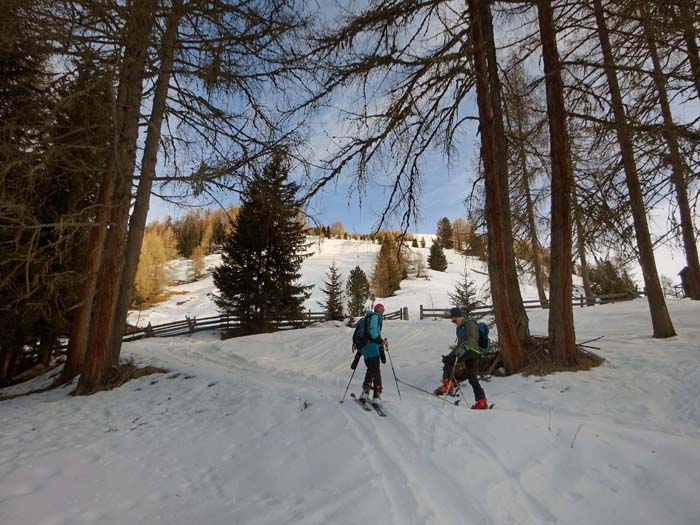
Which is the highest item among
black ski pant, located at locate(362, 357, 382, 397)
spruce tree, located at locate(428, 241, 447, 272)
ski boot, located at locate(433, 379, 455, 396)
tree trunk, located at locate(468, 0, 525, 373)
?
spruce tree, located at locate(428, 241, 447, 272)

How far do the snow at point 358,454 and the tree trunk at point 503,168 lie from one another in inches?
54.7

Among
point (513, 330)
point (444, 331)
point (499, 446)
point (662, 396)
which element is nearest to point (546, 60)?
point (513, 330)

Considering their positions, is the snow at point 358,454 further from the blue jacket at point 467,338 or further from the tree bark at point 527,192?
the tree bark at point 527,192

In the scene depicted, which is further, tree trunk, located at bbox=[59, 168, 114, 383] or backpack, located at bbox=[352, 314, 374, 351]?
tree trunk, located at bbox=[59, 168, 114, 383]

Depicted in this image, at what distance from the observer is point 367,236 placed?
6.95 m

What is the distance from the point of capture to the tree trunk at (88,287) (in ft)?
28.3

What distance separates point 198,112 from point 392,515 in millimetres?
6876

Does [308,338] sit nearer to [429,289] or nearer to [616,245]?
[616,245]

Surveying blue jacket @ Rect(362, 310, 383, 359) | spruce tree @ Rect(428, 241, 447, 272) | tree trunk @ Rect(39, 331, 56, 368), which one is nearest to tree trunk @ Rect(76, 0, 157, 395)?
tree trunk @ Rect(39, 331, 56, 368)

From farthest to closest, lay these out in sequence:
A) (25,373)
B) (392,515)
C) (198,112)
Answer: (25,373) < (198,112) < (392,515)

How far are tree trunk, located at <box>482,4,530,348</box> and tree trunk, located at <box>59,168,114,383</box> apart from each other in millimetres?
8810

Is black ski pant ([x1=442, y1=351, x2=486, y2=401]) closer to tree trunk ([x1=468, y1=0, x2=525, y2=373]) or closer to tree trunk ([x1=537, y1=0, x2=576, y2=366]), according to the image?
tree trunk ([x1=468, y1=0, x2=525, y2=373])

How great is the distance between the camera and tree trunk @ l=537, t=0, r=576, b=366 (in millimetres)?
6883

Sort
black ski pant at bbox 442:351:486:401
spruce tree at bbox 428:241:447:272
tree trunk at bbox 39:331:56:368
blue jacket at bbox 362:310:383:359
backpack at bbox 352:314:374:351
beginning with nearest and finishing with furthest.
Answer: black ski pant at bbox 442:351:486:401 < blue jacket at bbox 362:310:383:359 < backpack at bbox 352:314:374:351 < tree trunk at bbox 39:331:56:368 < spruce tree at bbox 428:241:447:272
